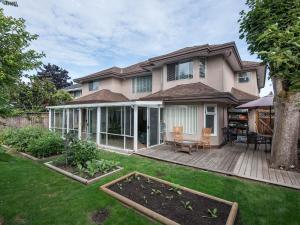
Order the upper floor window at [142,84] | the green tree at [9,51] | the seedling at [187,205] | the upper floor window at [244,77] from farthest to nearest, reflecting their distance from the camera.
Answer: the upper floor window at [142,84] → the upper floor window at [244,77] → the seedling at [187,205] → the green tree at [9,51]

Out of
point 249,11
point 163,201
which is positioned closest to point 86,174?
point 163,201

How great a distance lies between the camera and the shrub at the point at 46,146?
8.41 metres

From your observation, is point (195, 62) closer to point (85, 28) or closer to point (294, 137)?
point (294, 137)

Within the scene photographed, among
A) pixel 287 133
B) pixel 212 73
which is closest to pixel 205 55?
Result: pixel 212 73

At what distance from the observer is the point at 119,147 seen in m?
10.1

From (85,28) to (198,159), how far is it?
12725 mm

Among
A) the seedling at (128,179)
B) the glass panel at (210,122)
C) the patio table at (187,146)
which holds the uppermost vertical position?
the glass panel at (210,122)

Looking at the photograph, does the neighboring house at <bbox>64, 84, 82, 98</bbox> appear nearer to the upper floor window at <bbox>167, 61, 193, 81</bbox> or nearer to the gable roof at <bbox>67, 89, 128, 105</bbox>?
the gable roof at <bbox>67, 89, 128, 105</bbox>

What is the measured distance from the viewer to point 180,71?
506 inches

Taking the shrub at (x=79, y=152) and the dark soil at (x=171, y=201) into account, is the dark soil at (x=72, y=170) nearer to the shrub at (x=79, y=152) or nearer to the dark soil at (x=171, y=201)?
the shrub at (x=79, y=152)

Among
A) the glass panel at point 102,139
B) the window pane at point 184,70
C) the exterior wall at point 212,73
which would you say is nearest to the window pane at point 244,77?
the exterior wall at point 212,73

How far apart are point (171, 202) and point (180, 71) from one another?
33.9ft

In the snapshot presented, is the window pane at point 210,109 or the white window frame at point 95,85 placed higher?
the white window frame at point 95,85

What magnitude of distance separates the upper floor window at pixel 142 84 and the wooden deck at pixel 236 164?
772 centimetres
